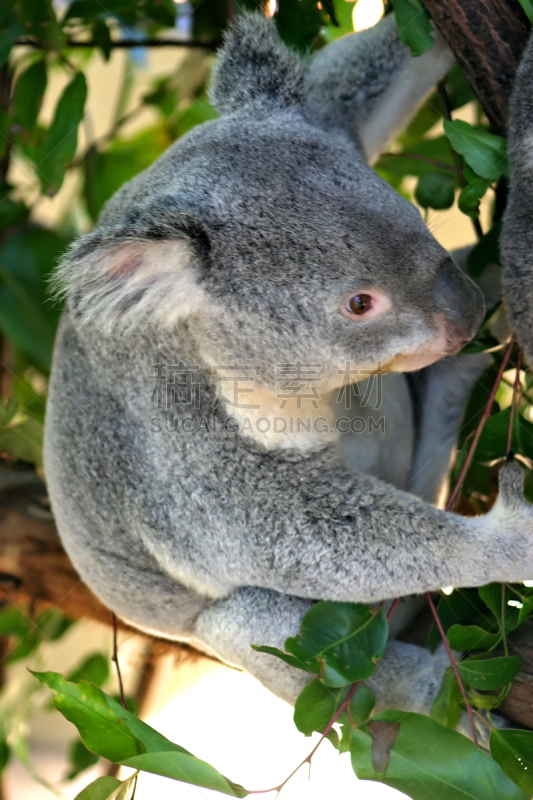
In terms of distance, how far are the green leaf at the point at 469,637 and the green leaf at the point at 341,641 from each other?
5.6 inches

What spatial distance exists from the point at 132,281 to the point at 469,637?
1.00 meters

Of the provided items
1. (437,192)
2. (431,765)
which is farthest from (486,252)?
(431,765)

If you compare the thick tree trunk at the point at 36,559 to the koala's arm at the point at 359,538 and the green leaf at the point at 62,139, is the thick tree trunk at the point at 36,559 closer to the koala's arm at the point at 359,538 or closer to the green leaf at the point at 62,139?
the koala's arm at the point at 359,538

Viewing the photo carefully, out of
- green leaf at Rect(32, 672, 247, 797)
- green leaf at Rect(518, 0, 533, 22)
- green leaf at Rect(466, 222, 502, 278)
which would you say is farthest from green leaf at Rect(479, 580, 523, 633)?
green leaf at Rect(518, 0, 533, 22)

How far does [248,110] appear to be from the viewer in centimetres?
188

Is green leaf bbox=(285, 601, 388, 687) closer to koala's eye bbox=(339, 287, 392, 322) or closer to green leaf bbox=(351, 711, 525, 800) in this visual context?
green leaf bbox=(351, 711, 525, 800)

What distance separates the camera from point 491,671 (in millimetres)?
1518

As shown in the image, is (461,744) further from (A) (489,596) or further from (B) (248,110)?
(B) (248,110)

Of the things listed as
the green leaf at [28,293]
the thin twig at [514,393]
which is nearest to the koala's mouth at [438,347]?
the thin twig at [514,393]

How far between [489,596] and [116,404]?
987 mm

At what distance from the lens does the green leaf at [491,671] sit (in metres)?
1.51

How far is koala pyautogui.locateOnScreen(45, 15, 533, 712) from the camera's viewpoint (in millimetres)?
1591

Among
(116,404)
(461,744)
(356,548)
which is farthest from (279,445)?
(461,744)

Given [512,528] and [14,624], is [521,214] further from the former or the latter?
[14,624]
